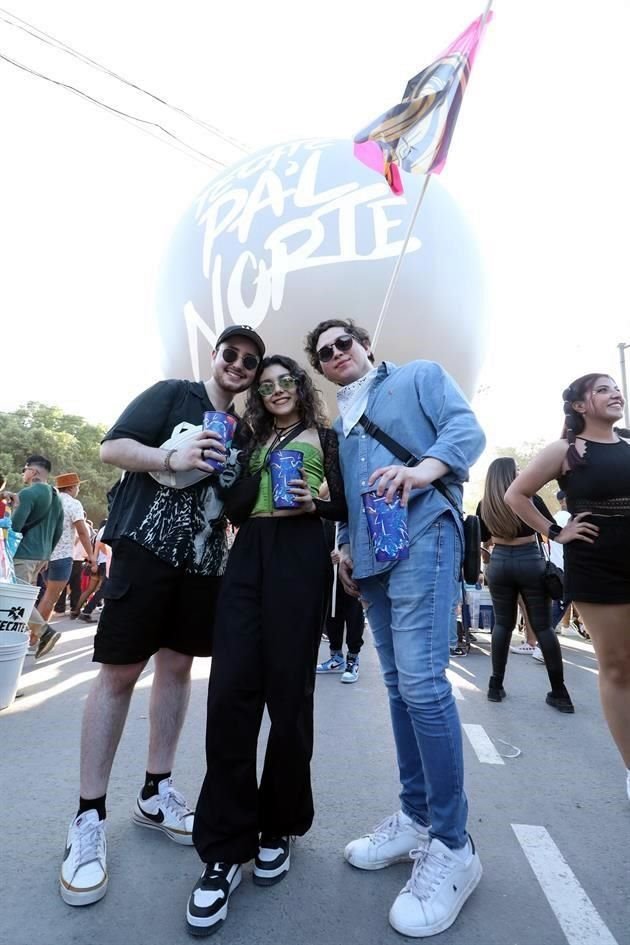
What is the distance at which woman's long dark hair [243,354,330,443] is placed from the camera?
202 centimetres

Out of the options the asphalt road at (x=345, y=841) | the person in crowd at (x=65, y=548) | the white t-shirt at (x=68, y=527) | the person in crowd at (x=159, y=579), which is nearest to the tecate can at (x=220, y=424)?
the person in crowd at (x=159, y=579)

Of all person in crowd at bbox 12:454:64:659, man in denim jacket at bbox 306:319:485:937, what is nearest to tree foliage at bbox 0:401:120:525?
person in crowd at bbox 12:454:64:659

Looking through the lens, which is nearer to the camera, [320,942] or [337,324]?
[320,942]

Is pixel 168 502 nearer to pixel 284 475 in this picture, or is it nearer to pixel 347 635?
pixel 284 475

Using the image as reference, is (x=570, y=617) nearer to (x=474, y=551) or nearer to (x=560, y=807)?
(x=560, y=807)

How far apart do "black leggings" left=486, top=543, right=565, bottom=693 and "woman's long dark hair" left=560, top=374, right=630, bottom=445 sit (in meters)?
1.73

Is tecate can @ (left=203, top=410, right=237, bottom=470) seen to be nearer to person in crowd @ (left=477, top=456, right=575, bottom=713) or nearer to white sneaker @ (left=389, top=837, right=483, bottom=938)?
white sneaker @ (left=389, top=837, right=483, bottom=938)

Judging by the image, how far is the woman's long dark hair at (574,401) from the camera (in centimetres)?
252

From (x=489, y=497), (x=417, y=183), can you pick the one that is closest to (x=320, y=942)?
(x=489, y=497)

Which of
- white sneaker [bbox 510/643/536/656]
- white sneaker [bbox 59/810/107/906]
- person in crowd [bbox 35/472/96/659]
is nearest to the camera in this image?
white sneaker [bbox 59/810/107/906]

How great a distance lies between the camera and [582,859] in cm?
188

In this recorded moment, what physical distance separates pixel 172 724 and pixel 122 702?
286 mm

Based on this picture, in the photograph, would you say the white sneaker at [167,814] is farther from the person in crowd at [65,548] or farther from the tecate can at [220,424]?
the person in crowd at [65,548]

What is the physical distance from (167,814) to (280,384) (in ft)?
5.19
